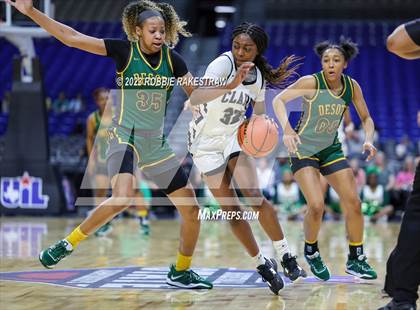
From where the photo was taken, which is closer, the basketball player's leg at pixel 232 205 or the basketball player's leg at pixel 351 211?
the basketball player's leg at pixel 232 205

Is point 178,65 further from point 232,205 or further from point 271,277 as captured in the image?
point 271,277

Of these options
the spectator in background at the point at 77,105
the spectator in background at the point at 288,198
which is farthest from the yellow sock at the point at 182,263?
the spectator in background at the point at 77,105

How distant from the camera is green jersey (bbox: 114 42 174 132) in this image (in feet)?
17.7

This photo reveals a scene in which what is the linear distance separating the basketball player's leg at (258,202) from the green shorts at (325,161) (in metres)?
0.70

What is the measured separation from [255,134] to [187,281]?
1189mm

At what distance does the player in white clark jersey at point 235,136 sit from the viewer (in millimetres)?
5559

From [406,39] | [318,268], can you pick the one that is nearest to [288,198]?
[318,268]

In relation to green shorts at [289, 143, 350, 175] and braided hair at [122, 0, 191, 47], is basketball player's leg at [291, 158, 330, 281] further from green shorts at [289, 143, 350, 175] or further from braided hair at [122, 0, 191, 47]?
braided hair at [122, 0, 191, 47]

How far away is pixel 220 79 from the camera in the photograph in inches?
218

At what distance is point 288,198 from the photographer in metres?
14.3

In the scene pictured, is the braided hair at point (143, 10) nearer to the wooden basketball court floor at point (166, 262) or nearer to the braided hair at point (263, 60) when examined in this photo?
the braided hair at point (263, 60)

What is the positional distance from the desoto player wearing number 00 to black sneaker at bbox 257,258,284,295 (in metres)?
0.69

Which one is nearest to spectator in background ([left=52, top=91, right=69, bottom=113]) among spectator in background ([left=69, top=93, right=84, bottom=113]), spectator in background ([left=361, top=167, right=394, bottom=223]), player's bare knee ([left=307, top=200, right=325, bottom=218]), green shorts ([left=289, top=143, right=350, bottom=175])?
spectator in background ([left=69, top=93, right=84, bottom=113])

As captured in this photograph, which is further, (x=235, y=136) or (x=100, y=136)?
(x=100, y=136)
